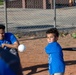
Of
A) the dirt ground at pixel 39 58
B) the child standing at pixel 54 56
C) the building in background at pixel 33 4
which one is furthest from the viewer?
the building in background at pixel 33 4

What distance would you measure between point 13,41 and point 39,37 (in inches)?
201

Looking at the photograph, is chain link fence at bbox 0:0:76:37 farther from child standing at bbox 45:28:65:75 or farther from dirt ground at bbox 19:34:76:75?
child standing at bbox 45:28:65:75

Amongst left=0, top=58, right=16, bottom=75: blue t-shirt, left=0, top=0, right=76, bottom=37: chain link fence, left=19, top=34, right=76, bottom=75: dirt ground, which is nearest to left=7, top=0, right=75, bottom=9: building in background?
left=0, top=0, right=76, bottom=37: chain link fence

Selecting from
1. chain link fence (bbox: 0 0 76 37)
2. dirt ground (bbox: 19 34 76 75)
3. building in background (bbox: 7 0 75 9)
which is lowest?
dirt ground (bbox: 19 34 76 75)

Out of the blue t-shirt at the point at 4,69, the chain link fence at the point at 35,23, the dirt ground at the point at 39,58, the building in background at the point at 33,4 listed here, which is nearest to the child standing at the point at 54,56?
the dirt ground at the point at 39,58

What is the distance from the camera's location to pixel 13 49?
630cm

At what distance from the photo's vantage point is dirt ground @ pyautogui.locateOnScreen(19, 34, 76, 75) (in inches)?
293

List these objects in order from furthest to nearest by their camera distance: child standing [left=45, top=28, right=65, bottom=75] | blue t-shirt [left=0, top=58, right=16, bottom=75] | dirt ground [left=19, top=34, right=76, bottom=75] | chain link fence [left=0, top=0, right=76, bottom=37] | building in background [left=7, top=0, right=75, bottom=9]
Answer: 1. building in background [left=7, top=0, right=75, bottom=9]
2. chain link fence [left=0, top=0, right=76, bottom=37]
3. dirt ground [left=19, top=34, right=76, bottom=75]
4. child standing [left=45, top=28, right=65, bottom=75]
5. blue t-shirt [left=0, top=58, right=16, bottom=75]

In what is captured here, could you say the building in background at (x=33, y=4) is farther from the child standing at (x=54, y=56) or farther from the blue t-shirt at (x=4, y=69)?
the blue t-shirt at (x=4, y=69)

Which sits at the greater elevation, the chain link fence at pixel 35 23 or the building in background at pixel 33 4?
the building in background at pixel 33 4

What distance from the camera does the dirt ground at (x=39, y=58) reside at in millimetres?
7452

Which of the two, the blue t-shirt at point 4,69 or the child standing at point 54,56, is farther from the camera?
the child standing at point 54,56

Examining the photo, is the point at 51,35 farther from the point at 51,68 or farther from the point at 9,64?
the point at 9,64

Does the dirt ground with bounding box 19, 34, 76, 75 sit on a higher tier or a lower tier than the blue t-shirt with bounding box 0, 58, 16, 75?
lower
